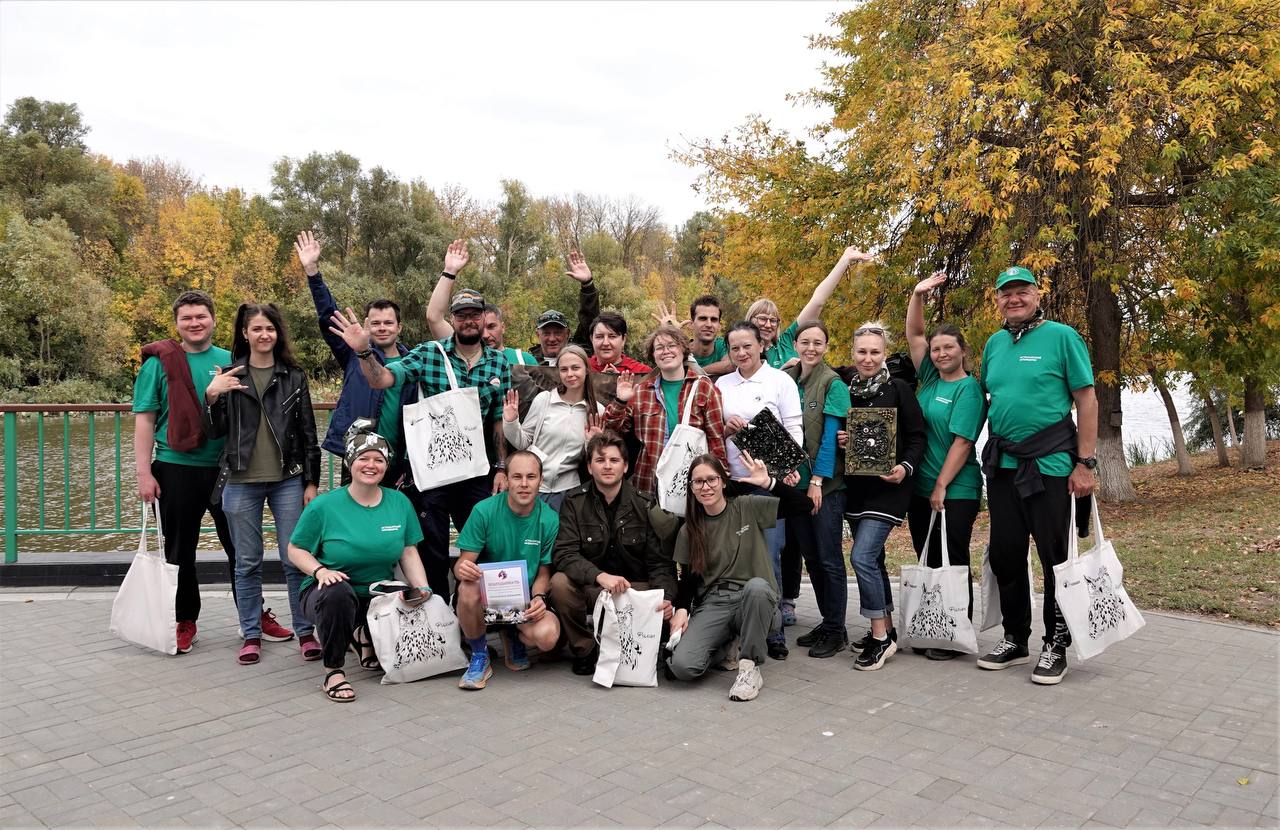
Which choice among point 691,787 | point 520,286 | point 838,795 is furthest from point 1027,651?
point 520,286

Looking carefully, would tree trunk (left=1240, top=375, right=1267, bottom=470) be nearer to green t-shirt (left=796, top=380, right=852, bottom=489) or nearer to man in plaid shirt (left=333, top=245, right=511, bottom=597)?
green t-shirt (left=796, top=380, right=852, bottom=489)

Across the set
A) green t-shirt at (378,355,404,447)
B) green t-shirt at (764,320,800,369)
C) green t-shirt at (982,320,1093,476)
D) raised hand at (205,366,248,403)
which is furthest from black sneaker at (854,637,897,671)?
raised hand at (205,366,248,403)

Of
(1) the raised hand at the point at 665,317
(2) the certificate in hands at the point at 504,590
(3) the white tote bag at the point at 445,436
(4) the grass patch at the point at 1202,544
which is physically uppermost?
(1) the raised hand at the point at 665,317

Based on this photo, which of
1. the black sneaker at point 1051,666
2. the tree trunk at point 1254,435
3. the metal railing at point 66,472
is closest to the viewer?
the black sneaker at point 1051,666

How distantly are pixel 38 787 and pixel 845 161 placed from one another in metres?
12.7

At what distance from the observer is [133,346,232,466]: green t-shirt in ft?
17.8

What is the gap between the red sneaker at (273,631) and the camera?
5.78 meters

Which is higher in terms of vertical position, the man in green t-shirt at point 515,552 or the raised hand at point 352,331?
the raised hand at point 352,331

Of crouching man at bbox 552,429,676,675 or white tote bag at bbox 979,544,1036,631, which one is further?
white tote bag at bbox 979,544,1036,631

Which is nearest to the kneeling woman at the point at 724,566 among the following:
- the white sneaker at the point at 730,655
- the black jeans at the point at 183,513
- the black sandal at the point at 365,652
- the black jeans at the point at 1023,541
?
the white sneaker at the point at 730,655

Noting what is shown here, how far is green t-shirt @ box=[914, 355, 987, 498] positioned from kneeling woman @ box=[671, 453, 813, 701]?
79 cm

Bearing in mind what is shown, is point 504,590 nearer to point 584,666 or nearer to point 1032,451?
point 584,666

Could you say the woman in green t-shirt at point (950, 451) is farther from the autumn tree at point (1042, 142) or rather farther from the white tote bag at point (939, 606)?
the autumn tree at point (1042, 142)

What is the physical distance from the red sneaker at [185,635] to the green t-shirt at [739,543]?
3122 mm
